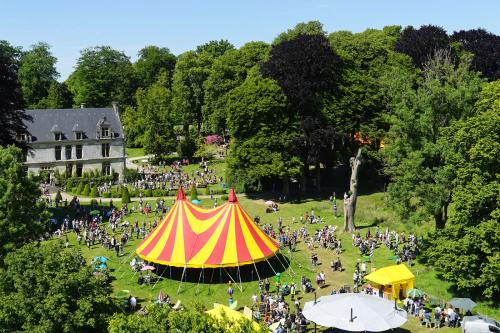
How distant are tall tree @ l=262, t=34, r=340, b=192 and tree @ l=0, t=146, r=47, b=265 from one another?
28.8m

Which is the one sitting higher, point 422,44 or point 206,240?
point 422,44

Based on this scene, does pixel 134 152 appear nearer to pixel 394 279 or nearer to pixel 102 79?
pixel 102 79

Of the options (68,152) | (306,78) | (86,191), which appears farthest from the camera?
(68,152)

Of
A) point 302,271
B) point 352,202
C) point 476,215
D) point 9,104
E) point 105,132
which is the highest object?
point 9,104

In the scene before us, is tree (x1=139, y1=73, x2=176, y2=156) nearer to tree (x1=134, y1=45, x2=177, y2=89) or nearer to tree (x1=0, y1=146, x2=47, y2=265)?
tree (x1=134, y1=45, x2=177, y2=89)

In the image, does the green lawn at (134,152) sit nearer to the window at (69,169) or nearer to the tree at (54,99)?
the tree at (54,99)

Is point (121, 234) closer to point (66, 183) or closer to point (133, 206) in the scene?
point (133, 206)

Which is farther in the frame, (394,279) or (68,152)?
(68,152)

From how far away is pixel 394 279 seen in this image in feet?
104

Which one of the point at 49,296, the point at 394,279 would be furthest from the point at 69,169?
the point at 49,296

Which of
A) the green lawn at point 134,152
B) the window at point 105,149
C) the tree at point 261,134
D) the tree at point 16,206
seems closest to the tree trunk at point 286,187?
the tree at point 261,134

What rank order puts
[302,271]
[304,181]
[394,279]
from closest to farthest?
[394,279]
[302,271]
[304,181]

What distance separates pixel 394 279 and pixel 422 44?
147 ft

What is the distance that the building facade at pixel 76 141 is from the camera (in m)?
67.8
